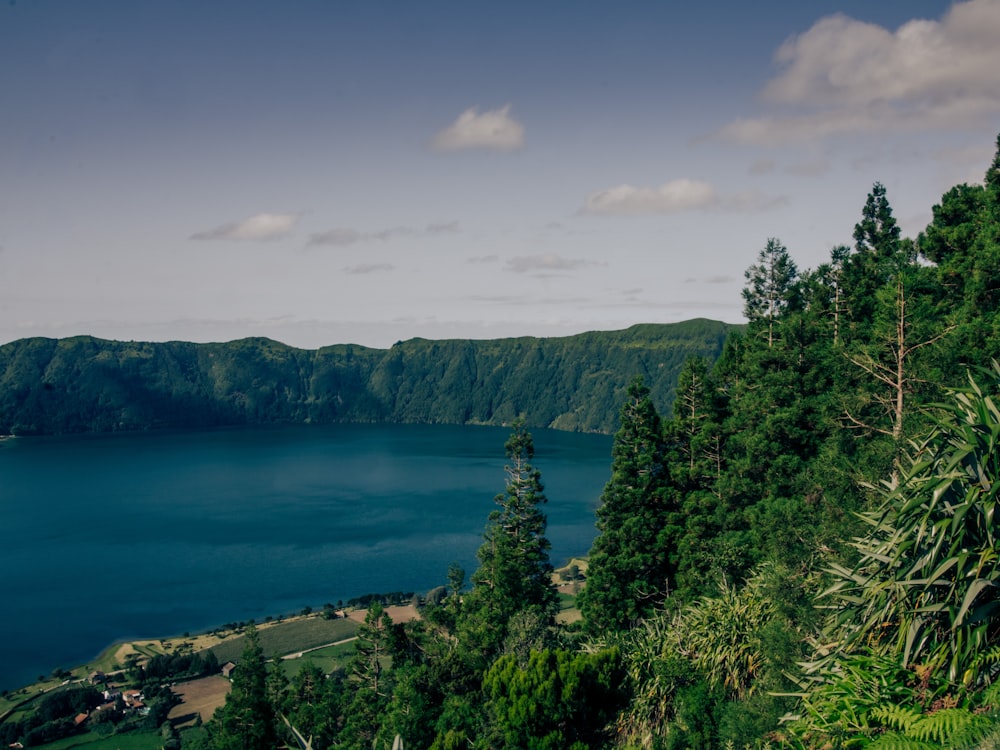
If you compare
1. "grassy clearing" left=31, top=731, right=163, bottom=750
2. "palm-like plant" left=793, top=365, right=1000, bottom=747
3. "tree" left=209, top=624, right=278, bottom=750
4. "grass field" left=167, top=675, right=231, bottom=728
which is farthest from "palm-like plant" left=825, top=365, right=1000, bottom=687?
"grass field" left=167, top=675, right=231, bottom=728

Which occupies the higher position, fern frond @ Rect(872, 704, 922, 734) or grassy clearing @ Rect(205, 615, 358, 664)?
fern frond @ Rect(872, 704, 922, 734)

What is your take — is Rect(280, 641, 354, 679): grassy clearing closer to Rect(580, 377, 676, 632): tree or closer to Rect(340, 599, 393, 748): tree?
Rect(340, 599, 393, 748): tree

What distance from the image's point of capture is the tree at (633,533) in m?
27.2

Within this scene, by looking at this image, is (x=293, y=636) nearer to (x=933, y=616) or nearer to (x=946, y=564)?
(x=933, y=616)

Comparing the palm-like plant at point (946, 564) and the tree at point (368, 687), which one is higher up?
the palm-like plant at point (946, 564)

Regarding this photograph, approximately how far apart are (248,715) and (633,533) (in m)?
14.5

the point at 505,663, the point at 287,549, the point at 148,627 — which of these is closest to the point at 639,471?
the point at 505,663

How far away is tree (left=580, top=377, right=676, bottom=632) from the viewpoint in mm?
27172

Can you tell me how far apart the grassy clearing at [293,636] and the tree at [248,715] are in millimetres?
20313

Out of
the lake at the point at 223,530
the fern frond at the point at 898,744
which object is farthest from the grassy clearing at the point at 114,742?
the fern frond at the point at 898,744

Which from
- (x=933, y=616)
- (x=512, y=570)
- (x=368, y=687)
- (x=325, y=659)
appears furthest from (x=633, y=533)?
(x=325, y=659)

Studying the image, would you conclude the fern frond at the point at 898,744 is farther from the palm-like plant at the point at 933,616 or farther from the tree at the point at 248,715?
the tree at the point at 248,715

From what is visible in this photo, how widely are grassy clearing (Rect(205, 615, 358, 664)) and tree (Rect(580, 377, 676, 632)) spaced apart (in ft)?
75.6

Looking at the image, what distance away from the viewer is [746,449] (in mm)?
26406
